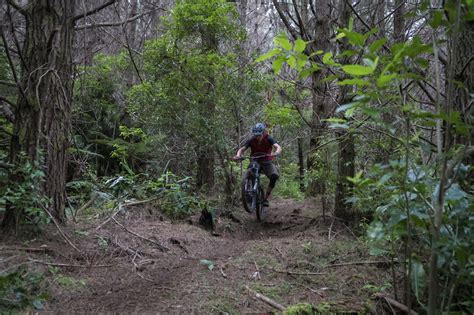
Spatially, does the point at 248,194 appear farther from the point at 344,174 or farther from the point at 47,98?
the point at 47,98

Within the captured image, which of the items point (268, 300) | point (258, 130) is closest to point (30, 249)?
point (268, 300)

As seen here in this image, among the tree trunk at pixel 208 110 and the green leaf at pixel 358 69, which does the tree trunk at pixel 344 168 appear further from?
the green leaf at pixel 358 69

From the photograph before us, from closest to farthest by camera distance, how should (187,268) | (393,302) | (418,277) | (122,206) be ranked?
(418,277), (393,302), (187,268), (122,206)

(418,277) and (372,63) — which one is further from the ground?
(372,63)

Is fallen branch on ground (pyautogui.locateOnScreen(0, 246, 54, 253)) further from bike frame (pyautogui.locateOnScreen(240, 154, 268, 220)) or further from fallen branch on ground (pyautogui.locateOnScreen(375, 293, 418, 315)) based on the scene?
bike frame (pyautogui.locateOnScreen(240, 154, 268, 220))

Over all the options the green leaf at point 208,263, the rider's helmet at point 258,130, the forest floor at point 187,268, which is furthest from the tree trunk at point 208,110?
the green leaf at point 208,263

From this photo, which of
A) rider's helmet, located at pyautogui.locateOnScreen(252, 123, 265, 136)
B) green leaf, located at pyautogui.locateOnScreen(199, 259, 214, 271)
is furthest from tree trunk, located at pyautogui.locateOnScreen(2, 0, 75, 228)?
rider's helmet, located at pyautogui.locateOnScreen(252, 123, 265, 136)

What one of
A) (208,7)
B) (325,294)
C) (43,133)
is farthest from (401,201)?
(208,7)

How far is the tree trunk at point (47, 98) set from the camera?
5273 millimetres

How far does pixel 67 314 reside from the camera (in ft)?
12.6

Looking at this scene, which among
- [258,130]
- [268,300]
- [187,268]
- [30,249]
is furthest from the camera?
[258,130]

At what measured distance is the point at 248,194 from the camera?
862 cm

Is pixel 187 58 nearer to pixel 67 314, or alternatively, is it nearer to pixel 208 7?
pixel 208 7

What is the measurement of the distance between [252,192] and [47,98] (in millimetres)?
4482
